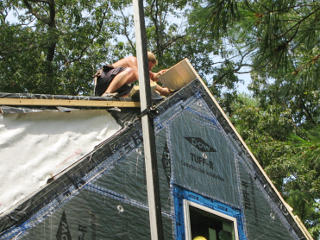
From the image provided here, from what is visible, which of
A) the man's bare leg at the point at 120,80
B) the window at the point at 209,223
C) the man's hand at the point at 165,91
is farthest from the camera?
the man's hand at the point at 165,91

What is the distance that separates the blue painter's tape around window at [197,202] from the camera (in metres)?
5.33

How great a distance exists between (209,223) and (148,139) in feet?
6.06

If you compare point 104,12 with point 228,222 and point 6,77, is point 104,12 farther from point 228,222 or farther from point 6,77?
point 228,222

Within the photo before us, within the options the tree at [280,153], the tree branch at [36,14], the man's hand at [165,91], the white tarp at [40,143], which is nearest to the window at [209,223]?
the white tarp at [40,143]

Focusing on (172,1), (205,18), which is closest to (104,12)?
(172,1)

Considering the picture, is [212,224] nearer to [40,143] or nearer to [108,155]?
[108,155]

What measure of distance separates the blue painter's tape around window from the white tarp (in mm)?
947

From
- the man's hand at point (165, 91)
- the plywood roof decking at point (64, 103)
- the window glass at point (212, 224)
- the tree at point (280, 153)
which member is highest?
the tree at point (280, 153)

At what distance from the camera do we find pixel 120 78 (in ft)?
20.6

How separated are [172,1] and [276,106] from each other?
504cm

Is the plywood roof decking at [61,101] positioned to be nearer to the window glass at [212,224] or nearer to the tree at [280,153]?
the window glass at [212,224]

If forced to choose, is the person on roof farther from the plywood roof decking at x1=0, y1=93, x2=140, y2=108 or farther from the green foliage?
the green foliage

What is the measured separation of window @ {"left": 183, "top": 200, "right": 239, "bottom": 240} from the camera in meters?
5.57

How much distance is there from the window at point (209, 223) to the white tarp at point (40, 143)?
3.84 ft
